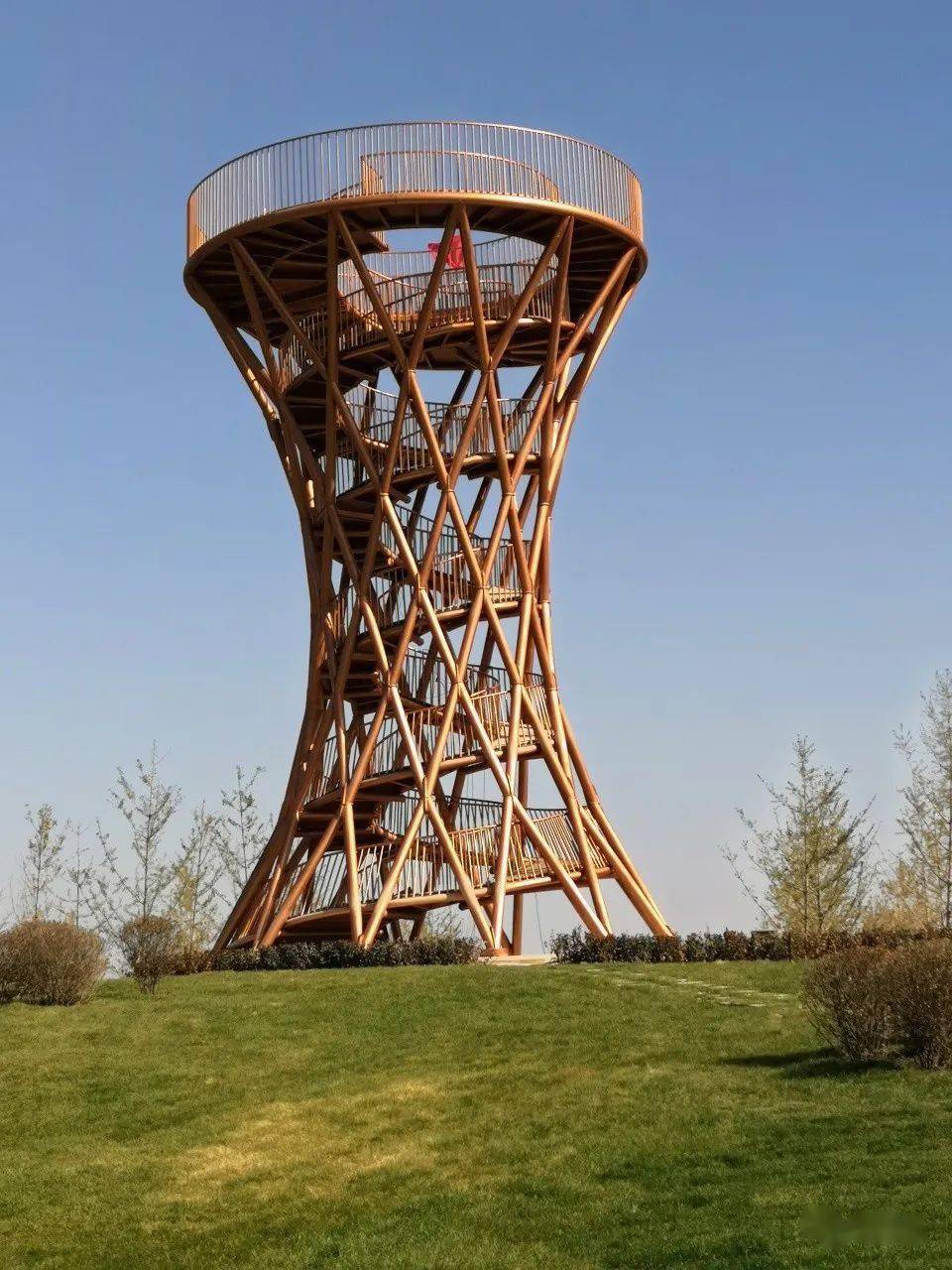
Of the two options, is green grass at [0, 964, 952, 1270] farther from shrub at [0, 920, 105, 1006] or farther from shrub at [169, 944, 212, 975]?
shrub at [169, 944, 212, 975]

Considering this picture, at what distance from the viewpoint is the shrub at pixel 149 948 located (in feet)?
73.0

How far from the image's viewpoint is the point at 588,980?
2083cm

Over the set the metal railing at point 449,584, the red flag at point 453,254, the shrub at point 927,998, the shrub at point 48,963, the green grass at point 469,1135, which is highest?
the red flag at point 453,254

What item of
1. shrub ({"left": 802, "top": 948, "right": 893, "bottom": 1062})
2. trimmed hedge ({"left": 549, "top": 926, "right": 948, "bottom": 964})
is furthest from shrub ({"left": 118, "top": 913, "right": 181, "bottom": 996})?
shrub ({"left": 802, "top": 948, "right": 893, "bottom": 1062})

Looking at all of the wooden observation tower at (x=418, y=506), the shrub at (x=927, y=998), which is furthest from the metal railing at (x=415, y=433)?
the shrub at (x=927, y=998)

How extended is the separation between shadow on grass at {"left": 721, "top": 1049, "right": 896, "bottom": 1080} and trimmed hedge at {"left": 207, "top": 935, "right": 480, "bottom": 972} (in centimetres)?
854

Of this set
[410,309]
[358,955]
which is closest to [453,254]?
[410,309]

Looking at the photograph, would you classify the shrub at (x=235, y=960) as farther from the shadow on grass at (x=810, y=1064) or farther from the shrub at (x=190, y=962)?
the shadow on grass at (x=810, y=1064)

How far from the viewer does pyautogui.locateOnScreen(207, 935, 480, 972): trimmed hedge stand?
24.1 meters

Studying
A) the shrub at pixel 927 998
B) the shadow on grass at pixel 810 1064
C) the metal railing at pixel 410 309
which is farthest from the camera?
the metal railing at pixel 410 309

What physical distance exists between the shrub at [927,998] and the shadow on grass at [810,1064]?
14.5 inches

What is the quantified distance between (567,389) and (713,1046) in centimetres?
1451

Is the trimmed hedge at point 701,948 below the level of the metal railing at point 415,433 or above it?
below

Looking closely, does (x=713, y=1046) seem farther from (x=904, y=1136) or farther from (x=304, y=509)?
(x=304, y=509)
